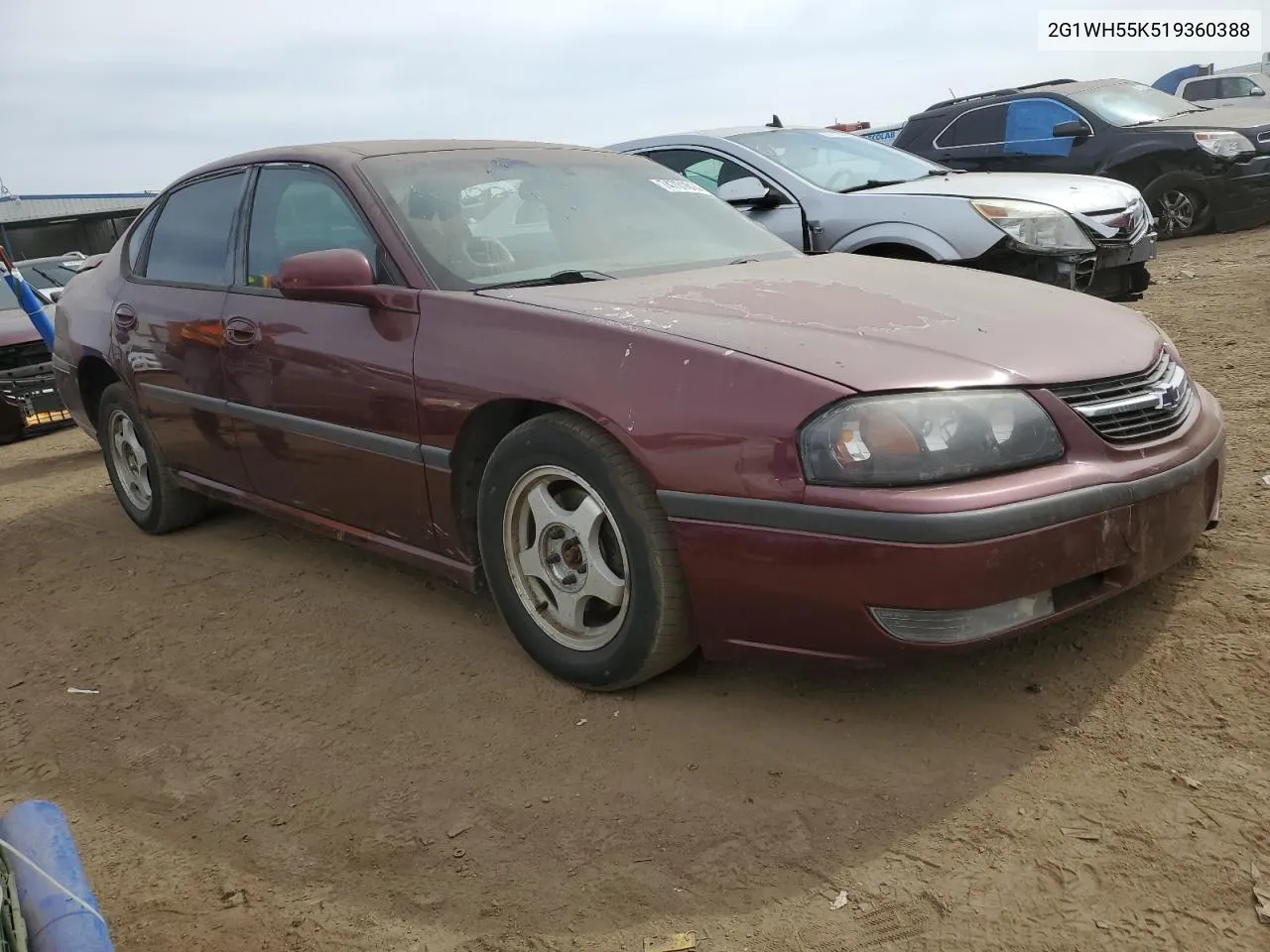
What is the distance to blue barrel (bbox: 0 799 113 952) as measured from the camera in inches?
64.5

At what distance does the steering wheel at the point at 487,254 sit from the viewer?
3.22 m

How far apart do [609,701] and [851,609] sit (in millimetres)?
787

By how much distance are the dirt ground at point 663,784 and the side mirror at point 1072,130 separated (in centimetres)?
707

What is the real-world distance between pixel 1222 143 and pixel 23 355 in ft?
34.1

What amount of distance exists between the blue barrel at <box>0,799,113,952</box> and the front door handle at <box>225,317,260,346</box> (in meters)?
2.00

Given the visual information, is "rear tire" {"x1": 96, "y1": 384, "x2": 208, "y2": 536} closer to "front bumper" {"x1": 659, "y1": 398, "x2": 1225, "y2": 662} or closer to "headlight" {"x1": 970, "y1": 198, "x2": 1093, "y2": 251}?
"front bumper" {"x1": 659, "y1": 398, "x2": 1225, "y2": 662}

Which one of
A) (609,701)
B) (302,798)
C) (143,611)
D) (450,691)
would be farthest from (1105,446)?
(143,611)

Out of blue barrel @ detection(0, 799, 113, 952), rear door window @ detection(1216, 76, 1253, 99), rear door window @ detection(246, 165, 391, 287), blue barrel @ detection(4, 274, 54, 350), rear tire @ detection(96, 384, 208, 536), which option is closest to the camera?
blue barrel @ detection(0, 799, 113, 952)

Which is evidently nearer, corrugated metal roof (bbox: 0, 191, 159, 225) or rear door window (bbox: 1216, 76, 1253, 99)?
rear door window (bbox: 1216, 76, 1253, 99)

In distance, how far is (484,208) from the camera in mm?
3434

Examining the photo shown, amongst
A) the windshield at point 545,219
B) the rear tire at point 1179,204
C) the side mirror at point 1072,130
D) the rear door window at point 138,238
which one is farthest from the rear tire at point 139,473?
the rear tire at point 1179,204

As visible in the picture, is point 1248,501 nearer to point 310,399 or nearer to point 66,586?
point 310,399

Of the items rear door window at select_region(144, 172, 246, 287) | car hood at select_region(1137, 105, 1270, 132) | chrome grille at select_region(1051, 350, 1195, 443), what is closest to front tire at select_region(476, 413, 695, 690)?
chrome grille at select_region(1051, 350, 1195, 443)

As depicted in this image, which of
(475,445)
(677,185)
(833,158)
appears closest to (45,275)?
(833,158)
